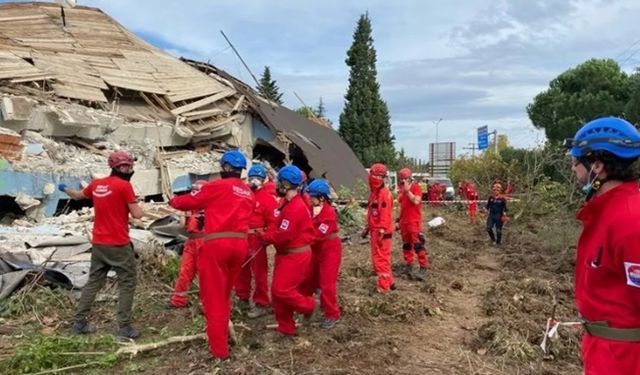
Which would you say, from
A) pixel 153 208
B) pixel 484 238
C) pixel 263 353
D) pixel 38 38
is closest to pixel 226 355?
pixel 263 353

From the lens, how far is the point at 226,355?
4.97 m

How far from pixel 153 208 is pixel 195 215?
4.43 m

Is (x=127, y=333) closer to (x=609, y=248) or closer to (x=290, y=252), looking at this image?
(x=290, y=252)

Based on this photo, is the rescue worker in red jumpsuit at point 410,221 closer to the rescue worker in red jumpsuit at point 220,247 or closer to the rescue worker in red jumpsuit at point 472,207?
the rescue worker in red jumpsuit at point 220,247

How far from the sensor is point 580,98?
20.9 meters

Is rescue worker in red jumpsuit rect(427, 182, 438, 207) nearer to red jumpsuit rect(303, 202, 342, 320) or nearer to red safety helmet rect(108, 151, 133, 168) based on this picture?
red jumpsuit rect(303, 202, 342, 320)

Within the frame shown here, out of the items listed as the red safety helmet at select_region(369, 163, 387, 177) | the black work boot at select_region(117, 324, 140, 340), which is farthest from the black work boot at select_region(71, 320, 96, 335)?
the red safety helmet at select_region(369, 163, 387, 177)

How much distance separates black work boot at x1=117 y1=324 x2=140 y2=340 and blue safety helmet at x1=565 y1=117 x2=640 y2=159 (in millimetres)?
4733

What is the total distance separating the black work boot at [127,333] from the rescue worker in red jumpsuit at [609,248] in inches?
179

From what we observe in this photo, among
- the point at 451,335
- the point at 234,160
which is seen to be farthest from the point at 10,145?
the point at 451,335

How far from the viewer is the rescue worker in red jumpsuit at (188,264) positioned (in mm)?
6840

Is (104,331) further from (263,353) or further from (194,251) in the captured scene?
(263,353)

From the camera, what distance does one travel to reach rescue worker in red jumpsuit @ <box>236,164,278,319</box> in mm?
6609

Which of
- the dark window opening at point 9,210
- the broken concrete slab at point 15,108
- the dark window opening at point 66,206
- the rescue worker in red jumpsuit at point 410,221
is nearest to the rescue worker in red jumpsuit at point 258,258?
the rescue worker in red jumpsuit at point 410,221
